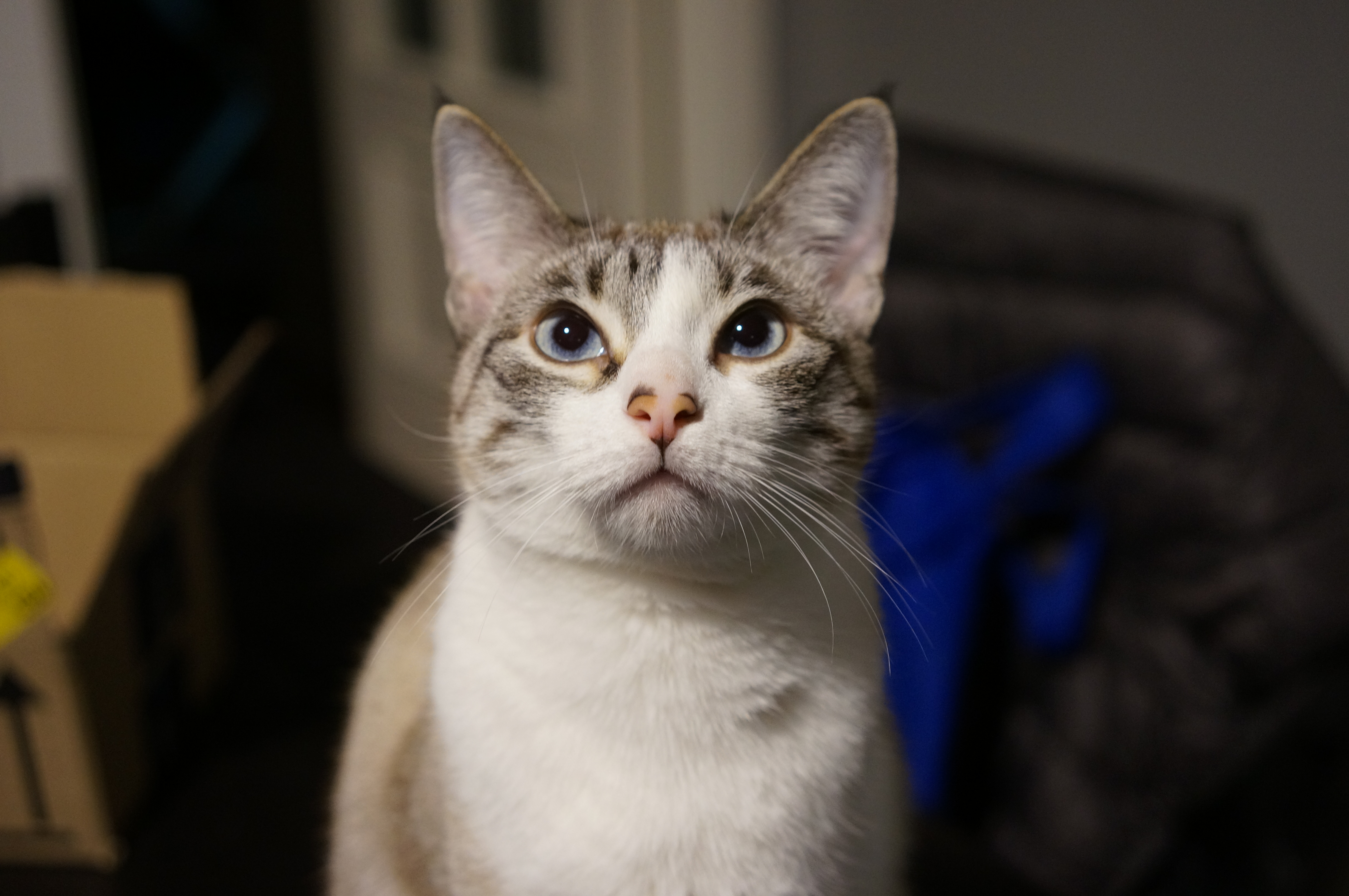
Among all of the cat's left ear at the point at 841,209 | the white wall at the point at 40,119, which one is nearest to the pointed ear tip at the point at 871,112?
the cat's left ear at the point at 841,209

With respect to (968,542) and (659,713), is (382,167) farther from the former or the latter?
(659,713)

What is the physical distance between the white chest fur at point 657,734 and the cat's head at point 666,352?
5 centimetres

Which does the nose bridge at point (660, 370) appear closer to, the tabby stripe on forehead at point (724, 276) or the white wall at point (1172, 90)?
the tabby stripe on forehead at point (724, 276)

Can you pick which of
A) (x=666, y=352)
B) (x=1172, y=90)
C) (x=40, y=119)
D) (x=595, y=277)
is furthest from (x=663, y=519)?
(x=1172, y=90)

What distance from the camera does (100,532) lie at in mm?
1390

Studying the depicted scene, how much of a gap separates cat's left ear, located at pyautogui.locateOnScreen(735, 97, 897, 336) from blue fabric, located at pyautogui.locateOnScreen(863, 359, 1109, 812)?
802 millimetres

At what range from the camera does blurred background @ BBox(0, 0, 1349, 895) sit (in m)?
1.42

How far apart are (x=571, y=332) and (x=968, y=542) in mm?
1146

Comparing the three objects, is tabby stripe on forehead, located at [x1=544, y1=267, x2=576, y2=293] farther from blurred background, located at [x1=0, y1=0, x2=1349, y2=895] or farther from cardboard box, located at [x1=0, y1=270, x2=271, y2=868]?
cardboard box, located at [x1=0, y1=270, x2=271, y2=868]

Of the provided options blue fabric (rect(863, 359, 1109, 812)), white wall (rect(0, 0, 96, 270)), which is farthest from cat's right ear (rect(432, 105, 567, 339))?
white wall (rect(0, 0, 96, 270))

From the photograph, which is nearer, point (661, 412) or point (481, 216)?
point (661, 412)

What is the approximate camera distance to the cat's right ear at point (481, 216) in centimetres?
95

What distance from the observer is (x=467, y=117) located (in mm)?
918

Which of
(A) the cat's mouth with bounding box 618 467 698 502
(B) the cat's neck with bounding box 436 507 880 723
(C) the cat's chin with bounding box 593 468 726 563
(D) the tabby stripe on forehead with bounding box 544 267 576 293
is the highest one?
(D) the tabby stripe on forehead with bounding box 544 267 576 293
